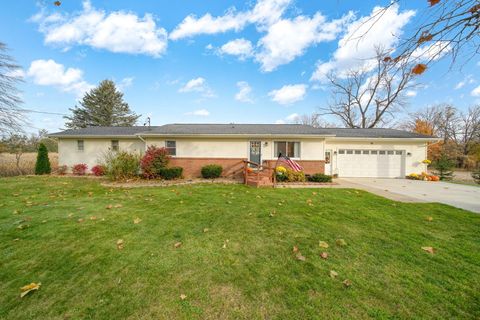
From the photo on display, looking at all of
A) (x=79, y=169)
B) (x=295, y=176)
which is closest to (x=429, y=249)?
(x=295, y=176)

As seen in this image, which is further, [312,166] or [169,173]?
[312,166]

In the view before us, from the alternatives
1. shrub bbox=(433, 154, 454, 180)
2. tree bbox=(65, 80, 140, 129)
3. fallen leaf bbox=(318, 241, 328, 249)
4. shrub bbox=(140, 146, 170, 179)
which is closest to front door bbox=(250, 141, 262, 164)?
shrub bbox=(140, 146, 170, 179)

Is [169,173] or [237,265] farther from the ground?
[169,173]

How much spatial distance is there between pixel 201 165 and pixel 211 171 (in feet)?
3.98

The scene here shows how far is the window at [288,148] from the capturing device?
39.5 feet

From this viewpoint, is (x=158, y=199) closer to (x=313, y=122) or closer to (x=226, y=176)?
(x=226, y=176)

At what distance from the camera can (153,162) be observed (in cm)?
1109

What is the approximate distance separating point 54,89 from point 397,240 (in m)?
26.5

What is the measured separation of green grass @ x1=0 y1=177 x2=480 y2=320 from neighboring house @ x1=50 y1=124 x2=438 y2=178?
7.19m

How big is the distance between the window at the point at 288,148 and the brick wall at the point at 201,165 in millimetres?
2504

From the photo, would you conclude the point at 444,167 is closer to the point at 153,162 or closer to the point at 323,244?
the point at 323,244

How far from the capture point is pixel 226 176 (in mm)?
12055

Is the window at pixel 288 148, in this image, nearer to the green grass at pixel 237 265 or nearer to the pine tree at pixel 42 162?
the green grass at pixel 237 265

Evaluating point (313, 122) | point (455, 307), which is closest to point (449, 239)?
point (455, 307)
